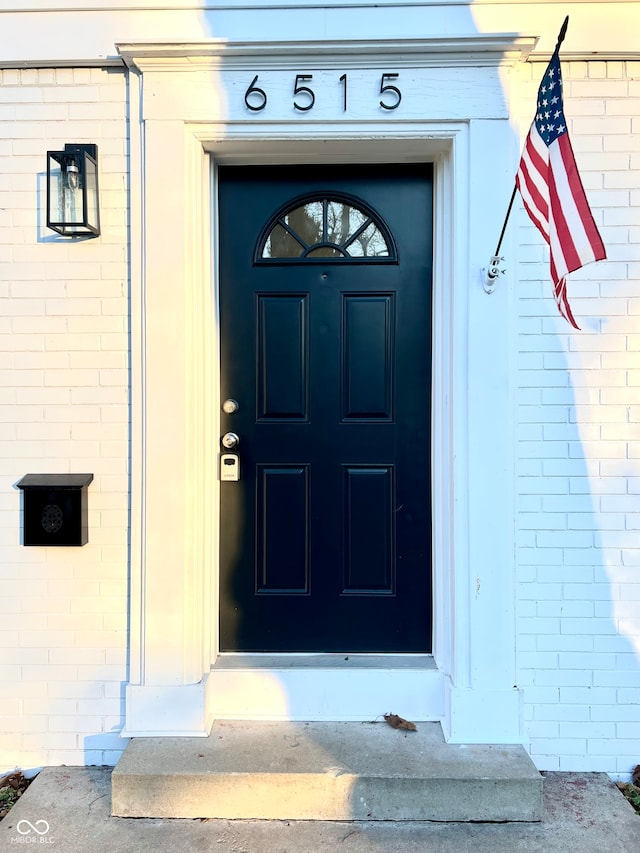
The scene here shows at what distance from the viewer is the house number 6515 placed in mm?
2502

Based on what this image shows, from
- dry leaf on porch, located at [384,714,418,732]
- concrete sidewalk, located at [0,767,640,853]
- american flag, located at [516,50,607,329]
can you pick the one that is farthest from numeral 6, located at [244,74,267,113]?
concrete sidewalk, located at [0,767,640,853]

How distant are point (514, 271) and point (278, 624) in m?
1.93

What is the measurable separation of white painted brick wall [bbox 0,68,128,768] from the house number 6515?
0.67 m

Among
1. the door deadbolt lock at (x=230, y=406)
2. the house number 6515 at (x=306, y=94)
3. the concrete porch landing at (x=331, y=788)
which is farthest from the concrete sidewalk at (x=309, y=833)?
the house number 6515 at (x=306, y=94)

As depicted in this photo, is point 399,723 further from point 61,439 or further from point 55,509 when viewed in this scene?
point 61,439

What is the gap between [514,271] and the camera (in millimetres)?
2564

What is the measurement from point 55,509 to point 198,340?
3.18ft

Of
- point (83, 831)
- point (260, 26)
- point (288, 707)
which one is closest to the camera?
point (83, 831)

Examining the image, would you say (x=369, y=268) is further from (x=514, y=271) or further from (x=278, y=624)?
(x=278, y=624)

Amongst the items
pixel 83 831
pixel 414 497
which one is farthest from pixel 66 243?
pixel 83 831

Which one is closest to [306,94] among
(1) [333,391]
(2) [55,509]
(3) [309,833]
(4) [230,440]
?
(1) [333,391]

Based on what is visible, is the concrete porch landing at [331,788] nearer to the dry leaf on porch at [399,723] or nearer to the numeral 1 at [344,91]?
the dry leaf on porch at [399,723]

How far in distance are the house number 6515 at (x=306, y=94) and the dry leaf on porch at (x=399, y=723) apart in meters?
2.63

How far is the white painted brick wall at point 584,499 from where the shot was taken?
8.48 ft
